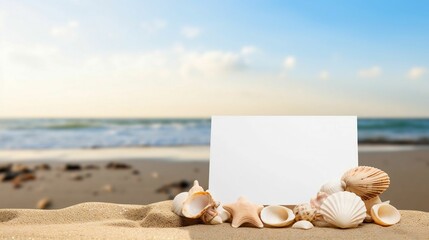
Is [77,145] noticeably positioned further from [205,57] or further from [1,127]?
[205,57]

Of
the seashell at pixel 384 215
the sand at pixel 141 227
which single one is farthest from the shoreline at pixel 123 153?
the seashell at pixel 384 215

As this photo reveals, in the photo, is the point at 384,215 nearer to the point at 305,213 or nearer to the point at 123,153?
the point at 305,213

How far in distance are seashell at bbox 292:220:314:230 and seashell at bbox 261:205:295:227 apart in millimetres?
33

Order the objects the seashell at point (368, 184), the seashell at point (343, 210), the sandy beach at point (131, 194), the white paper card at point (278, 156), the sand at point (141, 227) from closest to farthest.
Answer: the sand at point (141, 227), the sandy beach at point (131, 194), the seashell at point (343, 210), the seashell at point (368, 184), the white paper card at point (278, 156)

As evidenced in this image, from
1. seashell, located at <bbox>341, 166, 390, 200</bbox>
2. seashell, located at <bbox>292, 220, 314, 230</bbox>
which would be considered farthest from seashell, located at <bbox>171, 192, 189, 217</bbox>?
seashell, located at <bbox>341, 166, 390, 200</bbox>

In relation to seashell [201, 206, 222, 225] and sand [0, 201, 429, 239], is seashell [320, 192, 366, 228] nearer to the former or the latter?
sand [0, 201, 429, 239]

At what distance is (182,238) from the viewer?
194 centimetres

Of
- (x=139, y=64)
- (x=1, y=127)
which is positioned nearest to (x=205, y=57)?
(x=139, y=64)

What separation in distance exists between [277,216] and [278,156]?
55 cm

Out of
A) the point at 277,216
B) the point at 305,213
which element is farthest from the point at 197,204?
the point at 305,213

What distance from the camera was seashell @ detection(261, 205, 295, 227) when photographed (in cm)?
233

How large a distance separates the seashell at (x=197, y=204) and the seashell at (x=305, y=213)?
390 mm

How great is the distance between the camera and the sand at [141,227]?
6.51ft

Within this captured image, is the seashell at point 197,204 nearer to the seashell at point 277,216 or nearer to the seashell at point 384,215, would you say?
the seashell at point 277,216
